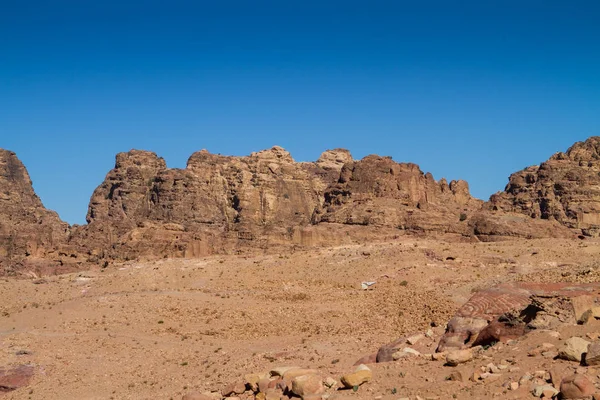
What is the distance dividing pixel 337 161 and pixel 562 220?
90.2 metres

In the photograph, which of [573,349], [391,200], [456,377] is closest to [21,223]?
[391,200]

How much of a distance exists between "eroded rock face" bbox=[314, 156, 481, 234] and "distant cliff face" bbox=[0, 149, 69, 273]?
32.5 metres

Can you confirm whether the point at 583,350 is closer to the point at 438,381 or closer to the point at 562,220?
the point at 438,381

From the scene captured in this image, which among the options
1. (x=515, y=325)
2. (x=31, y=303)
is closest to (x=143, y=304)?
(x=31, y=303)

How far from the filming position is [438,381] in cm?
1520

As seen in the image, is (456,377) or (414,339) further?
(414,339)

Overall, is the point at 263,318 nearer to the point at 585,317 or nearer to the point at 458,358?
the point at 458,358

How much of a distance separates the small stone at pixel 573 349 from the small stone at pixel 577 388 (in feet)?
4.85

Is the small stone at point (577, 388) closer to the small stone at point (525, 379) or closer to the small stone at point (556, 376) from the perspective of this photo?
the small stone at point (556, 376)

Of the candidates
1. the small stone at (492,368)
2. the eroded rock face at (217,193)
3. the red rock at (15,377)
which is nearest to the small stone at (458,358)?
the small stone at (492,368)

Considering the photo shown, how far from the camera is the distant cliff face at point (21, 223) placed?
6900 cm

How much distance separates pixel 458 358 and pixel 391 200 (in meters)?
68.5

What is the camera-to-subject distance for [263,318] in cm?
3484

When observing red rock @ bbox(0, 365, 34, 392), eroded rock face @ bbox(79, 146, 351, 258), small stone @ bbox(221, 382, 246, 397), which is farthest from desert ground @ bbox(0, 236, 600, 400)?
eroded rock face @ bbox(79, 146, 351, 258)
